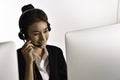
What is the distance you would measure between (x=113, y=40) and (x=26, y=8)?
486 mm

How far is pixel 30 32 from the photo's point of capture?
108 cm

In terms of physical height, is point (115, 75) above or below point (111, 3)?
below

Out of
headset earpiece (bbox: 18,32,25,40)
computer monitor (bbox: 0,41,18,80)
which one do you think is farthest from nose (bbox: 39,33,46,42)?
computer monitor (bbox: 0,41,18,80)

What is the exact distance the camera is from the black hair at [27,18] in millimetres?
1074

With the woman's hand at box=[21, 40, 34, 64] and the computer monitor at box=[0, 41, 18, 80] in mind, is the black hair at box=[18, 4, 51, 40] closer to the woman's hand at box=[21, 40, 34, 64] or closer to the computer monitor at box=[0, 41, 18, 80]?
the woman's hand at box=[21, 40, 34, 64]

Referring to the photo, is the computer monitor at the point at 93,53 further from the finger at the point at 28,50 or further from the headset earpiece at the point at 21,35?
the headset earpiece at the point at 21,35

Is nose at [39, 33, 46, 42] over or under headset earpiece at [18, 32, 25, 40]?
over

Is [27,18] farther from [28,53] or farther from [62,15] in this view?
[62,15]

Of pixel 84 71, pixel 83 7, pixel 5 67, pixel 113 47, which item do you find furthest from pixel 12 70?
pixel 83 7

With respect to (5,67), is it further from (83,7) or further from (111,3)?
(111,3)

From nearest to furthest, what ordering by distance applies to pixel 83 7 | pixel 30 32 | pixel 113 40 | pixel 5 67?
pixel 5 67 < pixel 113 40 < pixel 30 32 < pixel 83 7

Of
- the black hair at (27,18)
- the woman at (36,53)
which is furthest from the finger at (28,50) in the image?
the black hair at (27,18)

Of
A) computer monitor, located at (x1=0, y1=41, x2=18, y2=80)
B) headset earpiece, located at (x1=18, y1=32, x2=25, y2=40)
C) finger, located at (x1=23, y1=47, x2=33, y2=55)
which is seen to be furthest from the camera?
headset earpiece, located at (x1=18, y1=32, x2=25, y2=40)

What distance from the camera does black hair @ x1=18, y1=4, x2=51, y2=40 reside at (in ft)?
3.52
